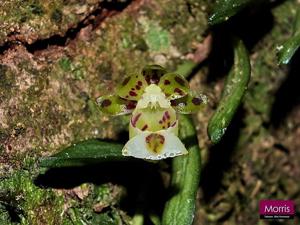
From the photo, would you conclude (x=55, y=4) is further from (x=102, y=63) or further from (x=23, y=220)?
(x=23, y=220)

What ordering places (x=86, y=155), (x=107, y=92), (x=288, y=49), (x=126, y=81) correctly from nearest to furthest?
1. (x=86, y=155)
2. (x=126, y=81)
3. (x=288, y=49)
4. (x=107, y=92)

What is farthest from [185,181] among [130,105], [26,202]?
[26,202]

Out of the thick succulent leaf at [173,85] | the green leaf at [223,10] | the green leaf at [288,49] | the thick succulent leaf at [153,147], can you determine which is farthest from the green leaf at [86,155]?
the green leaf at [288,49]

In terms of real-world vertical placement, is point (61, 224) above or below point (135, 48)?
below

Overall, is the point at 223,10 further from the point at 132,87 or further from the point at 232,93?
the point at 132,87

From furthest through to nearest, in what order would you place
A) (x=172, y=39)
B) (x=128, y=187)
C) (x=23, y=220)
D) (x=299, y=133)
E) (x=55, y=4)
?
1. (x=299, y=133)
2. (x=172, y=39)
3. (x=128, y=187)
4. (x=55, y=4)
5. (x=23, y=220)

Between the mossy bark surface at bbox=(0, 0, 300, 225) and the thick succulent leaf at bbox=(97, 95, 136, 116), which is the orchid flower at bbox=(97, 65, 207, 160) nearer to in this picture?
the thick succulent leaf at bbox=(97, 95, 136, 116)

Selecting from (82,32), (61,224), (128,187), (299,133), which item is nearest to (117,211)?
(128,187)

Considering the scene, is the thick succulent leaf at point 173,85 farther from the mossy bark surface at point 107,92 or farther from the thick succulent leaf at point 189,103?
the mossy bark surface at point 107,92
